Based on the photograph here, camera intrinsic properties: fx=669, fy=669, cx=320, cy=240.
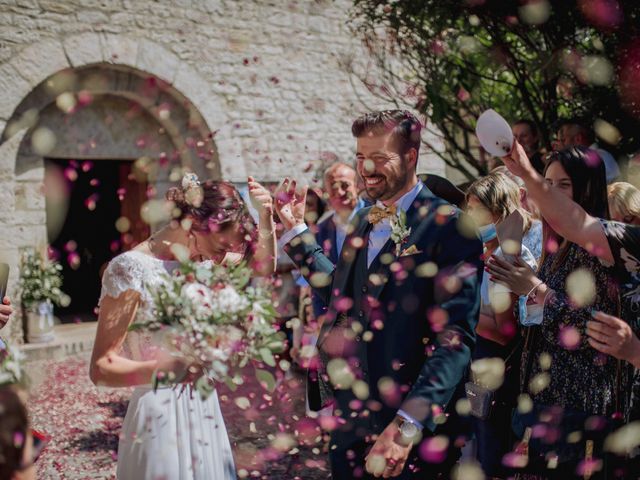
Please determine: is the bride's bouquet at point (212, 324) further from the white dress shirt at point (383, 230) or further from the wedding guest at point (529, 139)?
the wedding guest at point (529, 139)

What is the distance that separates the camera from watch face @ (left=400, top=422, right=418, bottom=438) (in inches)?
94.7

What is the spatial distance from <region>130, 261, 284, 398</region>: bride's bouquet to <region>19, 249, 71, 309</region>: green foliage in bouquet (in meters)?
6.46

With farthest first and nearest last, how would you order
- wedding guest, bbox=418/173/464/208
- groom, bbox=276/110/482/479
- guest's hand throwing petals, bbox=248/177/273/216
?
wedding guest, bbox=418/173/464/208
guest's hand throwing petals, bbox=248/177/273/216
groom, bbox=276/110/482/479

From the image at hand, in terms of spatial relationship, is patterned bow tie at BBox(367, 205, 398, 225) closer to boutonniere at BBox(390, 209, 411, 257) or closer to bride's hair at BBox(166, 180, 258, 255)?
boutonniere at BBox(390, 209, 411, 257)

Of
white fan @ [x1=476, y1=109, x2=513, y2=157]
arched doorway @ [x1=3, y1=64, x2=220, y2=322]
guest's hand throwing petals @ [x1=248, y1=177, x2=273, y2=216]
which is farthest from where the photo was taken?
arched doorway @ [x1=3, y1=64, x2=220, y2=322]

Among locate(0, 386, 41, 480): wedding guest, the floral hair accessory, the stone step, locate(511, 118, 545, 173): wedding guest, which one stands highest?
locate(511, 118, 545, 173): wedding guest

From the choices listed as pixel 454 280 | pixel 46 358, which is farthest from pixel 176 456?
pixel 46 358

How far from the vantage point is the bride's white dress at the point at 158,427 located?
8.40 feet

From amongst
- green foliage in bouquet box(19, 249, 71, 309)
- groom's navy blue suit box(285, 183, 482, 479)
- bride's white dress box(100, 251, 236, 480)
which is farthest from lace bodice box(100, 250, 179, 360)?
green foliage in bouquet box(19, 249, 71, 309)

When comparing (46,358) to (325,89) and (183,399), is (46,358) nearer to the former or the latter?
(325,89)

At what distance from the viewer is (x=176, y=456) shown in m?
2.60

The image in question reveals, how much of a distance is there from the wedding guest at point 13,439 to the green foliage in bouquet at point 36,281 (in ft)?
23.2

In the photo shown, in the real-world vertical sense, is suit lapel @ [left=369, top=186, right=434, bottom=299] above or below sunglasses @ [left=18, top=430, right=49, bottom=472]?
above

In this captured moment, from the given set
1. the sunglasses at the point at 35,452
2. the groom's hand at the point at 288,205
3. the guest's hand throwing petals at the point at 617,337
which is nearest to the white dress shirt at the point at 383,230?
the groom's hand at the point at 288,205
